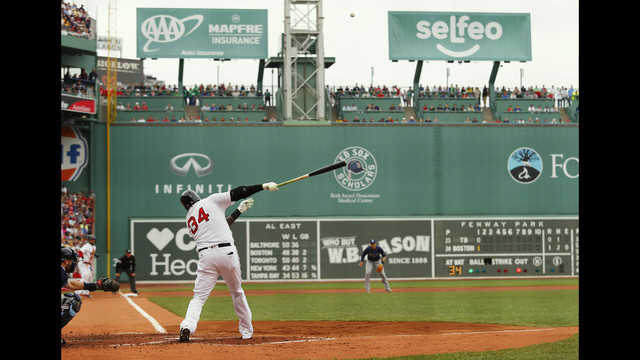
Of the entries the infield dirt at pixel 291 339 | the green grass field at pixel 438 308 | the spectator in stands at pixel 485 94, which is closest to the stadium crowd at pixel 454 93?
the spectator in stands at pixel 485 94

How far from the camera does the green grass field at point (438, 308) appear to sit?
10.7 meters

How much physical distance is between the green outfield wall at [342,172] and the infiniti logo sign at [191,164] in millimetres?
45

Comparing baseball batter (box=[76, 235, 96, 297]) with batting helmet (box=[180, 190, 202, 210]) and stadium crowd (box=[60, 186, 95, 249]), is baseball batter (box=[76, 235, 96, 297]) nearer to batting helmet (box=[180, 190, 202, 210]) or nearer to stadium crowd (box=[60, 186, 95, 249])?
stadium crowd (box=[60, 186, 95, 249])

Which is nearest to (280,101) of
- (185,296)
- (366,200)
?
(366,200)

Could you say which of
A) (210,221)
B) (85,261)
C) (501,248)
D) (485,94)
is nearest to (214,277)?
(210,221)

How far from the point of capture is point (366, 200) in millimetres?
35062

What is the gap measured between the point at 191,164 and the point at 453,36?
50.4ft

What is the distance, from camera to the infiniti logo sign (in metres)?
34.2

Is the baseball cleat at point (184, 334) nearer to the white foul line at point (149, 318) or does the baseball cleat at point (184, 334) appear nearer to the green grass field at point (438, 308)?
the white foul line at point (149, 318)

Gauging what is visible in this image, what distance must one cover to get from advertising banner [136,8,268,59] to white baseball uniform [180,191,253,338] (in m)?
28.7

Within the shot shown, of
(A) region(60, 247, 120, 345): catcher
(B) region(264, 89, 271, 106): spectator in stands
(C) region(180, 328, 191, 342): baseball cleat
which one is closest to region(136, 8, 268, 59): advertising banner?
(B) region(264, 89, 271, 106): spectator in stands

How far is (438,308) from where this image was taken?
18.7 metres
